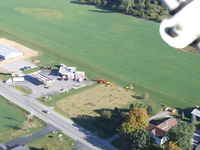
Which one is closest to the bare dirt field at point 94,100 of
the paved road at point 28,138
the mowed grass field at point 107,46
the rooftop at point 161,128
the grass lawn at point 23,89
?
the mowed grass field at point 107,46

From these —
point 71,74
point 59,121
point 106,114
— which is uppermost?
point 71,74

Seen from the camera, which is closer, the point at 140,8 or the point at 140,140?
the point at 140,140

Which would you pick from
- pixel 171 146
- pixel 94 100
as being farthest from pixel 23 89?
pixel 171 146

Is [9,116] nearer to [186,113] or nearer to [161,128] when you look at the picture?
[161,128]

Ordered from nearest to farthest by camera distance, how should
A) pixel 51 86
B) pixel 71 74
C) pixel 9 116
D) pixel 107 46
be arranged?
pixel 9 116 < pixel 51 86 < pixel 71 74 < pixel 107 46

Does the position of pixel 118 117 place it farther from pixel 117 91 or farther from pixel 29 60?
pixel 29 60

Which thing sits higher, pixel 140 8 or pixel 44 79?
pixel 140 8

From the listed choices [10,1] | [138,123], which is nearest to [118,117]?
[138,123]
